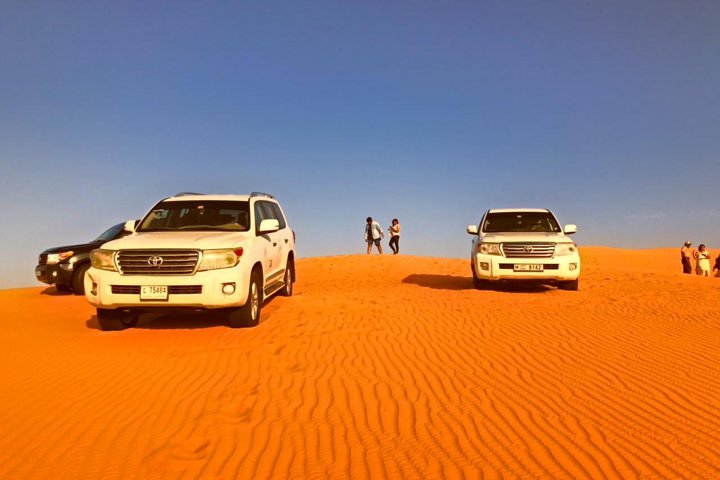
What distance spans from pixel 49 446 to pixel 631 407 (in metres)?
4.84

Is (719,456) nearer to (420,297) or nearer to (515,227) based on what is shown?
(420,297)

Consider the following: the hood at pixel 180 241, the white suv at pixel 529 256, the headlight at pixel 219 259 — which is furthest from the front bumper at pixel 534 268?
the headlight at pixel 219 259

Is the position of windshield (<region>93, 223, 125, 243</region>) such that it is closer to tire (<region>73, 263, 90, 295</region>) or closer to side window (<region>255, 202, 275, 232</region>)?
tire (<region>73, 263, 90, 295</region>)

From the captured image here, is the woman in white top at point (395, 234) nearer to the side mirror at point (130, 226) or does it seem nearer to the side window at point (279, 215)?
the side window at point (279, 215)

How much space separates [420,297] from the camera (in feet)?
39.5

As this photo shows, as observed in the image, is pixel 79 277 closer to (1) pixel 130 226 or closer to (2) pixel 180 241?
(1) pixel 130 226

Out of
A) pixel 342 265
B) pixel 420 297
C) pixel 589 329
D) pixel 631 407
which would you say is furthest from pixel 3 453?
pixel 342 265

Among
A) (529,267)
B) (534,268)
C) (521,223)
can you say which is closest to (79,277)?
(529,267)

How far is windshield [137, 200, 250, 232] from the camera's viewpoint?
332 inches

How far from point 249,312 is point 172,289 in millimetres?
1224

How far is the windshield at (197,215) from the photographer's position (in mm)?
8445

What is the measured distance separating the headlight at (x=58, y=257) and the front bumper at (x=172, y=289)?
6843mm

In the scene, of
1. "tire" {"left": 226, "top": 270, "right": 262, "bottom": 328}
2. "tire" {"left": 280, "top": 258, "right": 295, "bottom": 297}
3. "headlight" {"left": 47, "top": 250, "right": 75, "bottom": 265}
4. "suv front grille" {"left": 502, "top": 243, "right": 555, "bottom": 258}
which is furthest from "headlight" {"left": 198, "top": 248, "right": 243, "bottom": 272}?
"headlight" {"left": 47, "top": 250, "right": 75, "bottom": 265}

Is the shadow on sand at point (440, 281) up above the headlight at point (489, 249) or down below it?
below
